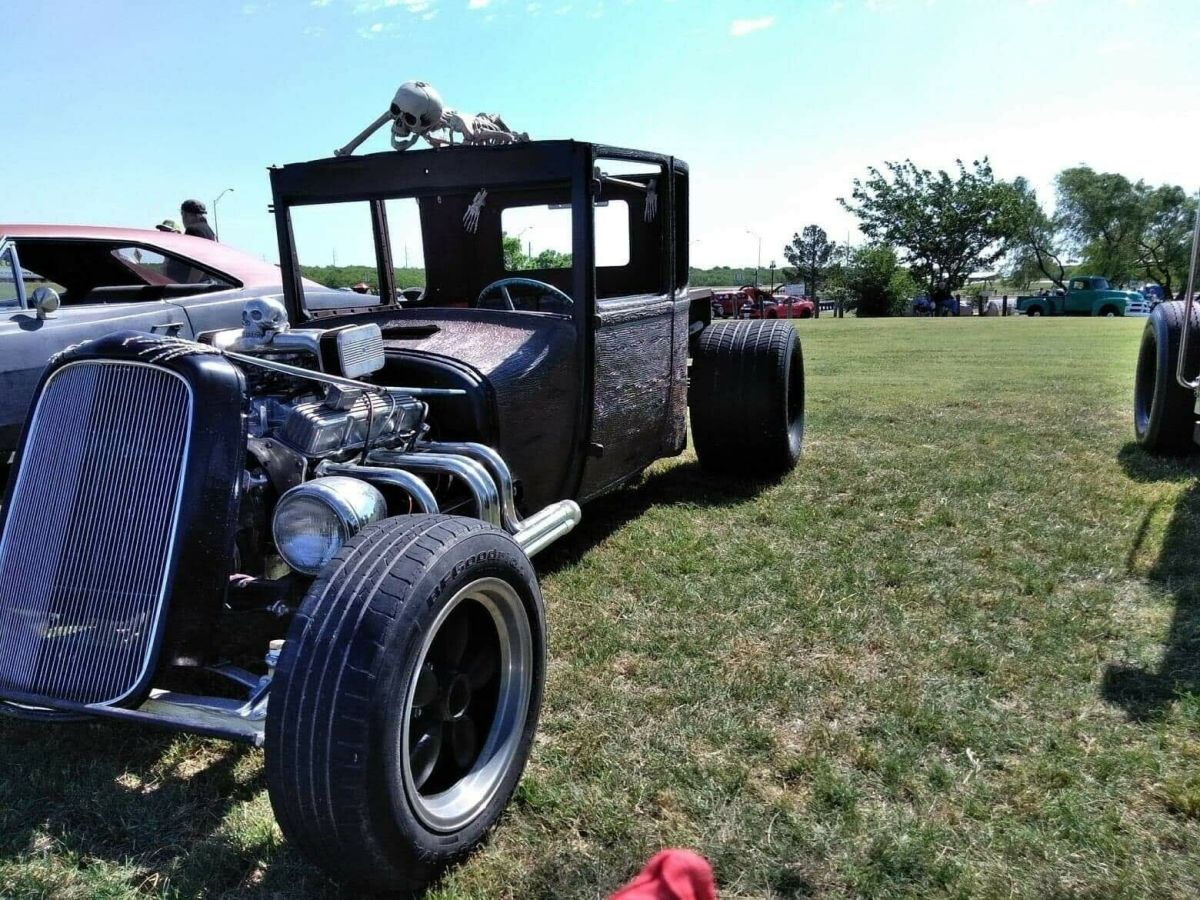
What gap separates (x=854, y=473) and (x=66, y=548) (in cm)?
443

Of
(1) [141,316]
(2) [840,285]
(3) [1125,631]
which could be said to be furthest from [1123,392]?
(2) [840,285]

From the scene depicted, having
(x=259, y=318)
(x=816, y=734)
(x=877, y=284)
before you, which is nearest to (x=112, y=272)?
(x=259, y=318)

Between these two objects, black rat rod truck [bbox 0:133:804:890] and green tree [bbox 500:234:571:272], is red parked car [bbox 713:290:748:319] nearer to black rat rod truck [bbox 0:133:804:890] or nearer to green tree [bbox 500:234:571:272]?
green tree [bbox 500:234:571:272]

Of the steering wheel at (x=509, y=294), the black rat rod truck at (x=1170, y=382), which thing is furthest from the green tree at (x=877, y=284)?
the steering wheel at (x=509, y=294)

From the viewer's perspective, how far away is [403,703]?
1.81 m

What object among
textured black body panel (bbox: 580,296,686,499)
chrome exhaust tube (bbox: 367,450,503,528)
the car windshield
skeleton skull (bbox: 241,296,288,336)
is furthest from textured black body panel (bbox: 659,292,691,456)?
the car windshield

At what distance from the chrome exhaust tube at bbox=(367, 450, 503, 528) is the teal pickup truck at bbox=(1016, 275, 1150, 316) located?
126 feet

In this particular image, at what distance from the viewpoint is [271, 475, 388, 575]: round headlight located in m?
2.18

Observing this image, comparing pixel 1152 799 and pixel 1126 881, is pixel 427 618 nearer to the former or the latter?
pixel 1126 881

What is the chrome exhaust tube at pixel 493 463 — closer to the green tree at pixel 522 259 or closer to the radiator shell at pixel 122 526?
the radiator shell at pixel 122 526

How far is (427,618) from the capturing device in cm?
188

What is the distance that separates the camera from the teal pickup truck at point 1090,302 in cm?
3475

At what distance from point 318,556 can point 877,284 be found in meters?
42.0

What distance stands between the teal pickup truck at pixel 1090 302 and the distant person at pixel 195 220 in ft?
118
